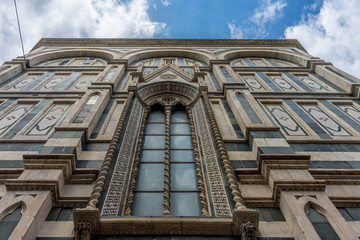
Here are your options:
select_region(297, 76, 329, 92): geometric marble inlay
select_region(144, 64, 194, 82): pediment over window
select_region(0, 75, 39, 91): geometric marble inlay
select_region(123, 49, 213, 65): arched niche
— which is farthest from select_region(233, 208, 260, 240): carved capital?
select_region(123, 49, 213, 65): arched niche

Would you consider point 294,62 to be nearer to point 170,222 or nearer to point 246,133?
point 246,133

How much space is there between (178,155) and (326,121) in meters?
4.71

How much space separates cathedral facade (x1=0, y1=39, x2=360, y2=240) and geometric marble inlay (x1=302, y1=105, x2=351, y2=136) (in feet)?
0.11

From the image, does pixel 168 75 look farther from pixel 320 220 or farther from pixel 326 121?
pixel 320 220

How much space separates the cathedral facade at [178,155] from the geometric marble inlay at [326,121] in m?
0.03

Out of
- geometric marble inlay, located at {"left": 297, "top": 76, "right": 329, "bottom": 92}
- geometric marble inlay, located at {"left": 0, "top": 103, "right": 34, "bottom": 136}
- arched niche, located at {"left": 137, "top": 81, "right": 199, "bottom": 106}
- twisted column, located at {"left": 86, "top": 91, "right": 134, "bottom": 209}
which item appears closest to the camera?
twisted column, located at {"left": 86, "top": 91, "right": 134, "bottom": 209}

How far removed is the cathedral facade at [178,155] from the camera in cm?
385

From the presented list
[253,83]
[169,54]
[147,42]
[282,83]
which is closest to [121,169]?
[253,83]

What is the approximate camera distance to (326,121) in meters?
7.66

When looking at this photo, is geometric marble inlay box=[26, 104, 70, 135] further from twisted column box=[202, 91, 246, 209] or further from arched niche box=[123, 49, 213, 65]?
arched niche box=[123, 49, 213, 65]

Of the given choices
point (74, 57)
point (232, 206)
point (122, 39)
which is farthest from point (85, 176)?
point (122, 39)

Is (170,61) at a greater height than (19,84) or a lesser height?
greater

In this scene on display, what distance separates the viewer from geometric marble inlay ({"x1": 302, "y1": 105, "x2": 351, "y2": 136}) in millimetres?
7062

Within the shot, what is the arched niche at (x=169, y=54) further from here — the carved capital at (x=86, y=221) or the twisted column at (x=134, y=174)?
the carved capital at (x=86, y=221)
